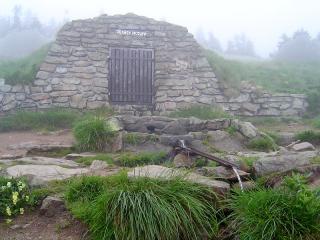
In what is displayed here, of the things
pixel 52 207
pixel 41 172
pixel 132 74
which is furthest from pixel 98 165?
pixel 132 74

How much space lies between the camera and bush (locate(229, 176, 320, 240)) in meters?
3.31

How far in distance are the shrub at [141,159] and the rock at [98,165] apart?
40 centimetres

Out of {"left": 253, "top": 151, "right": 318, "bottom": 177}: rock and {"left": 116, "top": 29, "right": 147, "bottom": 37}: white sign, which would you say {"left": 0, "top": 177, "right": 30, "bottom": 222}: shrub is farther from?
{"left": 116, "top": 29, "right": 147, "bottom": 37}: white sign

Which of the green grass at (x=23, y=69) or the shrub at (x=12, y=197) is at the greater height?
the green grass at (x=23, y=69)

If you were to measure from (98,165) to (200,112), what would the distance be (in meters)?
5.65

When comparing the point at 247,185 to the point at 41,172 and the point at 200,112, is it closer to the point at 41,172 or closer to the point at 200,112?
the point at 41,172

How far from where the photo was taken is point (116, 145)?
292 inches

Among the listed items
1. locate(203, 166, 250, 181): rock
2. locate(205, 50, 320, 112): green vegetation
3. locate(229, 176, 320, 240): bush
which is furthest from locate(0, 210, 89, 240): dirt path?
locate(205, 50, 320, 112): green vegetation

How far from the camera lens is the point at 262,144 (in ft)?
25.4

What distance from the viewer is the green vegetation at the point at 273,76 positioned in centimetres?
1205

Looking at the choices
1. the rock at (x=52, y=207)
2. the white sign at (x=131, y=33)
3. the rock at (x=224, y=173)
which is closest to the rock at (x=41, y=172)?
the rock at (x=52, y=207)

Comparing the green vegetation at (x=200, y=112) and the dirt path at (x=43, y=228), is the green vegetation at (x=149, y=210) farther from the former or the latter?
the green vegetation at (x=200, y=112)

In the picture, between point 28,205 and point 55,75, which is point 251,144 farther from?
point 55,75

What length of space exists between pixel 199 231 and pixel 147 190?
60cm
